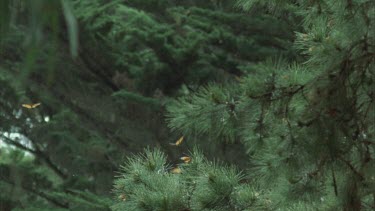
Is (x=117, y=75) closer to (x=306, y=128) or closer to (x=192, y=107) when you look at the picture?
(x=192, y=107)

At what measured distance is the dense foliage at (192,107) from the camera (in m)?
3.32

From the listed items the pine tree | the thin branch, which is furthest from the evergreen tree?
the pine tree

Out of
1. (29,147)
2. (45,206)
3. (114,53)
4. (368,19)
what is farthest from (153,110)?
(368,19)

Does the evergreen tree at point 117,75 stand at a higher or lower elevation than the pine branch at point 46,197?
higher

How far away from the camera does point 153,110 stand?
8445 mm

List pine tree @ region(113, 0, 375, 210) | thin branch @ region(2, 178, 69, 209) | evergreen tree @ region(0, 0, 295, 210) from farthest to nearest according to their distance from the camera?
thin branch @ region(2, 178, 69, 209), evergreen tree @ region(0, 0, 295, 210), pine tree @ region(113, 0, 375, 210)

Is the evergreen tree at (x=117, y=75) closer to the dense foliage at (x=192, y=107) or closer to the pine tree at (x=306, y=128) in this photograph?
the dense foliage at (x=192, y=107)

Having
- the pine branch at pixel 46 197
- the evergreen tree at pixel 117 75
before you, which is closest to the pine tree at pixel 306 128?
the evergreen tree at pixel 117 75

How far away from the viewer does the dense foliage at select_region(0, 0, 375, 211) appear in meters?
3.32

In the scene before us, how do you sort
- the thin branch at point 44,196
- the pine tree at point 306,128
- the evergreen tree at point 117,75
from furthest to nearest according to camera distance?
the thin branch at point 44,196 < the evergreen tree at point 117,75 < the pine tree at point 306,128

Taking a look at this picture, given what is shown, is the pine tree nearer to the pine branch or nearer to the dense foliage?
the dense foliage

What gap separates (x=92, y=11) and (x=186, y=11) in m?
1.06

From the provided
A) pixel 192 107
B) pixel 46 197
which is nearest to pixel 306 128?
pixel 192 107

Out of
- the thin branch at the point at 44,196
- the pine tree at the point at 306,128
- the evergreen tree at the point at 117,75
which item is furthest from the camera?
the thin branch at the point at 44,196
